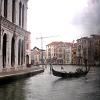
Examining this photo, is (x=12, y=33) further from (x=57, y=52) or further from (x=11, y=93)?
(x=57, y=52)

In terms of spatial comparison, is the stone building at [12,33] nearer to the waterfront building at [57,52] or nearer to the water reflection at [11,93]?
the water reflection at [11,93]

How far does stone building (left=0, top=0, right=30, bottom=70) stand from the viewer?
9734 mm

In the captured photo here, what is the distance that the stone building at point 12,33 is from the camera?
973cm

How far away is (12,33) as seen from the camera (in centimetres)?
1108

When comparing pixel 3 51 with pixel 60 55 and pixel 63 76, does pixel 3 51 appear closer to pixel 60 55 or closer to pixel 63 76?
pixel 63 76

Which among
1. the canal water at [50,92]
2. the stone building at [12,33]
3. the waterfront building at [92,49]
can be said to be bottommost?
the canal water at [50,92]

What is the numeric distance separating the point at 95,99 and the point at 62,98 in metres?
0.66

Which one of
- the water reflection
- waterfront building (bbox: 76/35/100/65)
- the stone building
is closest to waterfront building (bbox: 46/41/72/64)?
the stone building

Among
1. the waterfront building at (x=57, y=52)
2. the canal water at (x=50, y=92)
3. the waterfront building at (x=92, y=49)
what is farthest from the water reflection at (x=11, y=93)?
the waterfront building at (x=57, y=52)

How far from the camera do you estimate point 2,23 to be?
941 centimetres

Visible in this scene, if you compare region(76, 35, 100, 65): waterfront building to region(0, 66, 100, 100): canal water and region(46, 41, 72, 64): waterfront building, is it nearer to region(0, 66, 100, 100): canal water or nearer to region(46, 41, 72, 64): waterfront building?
region(0, 66, 100, 100): canal water

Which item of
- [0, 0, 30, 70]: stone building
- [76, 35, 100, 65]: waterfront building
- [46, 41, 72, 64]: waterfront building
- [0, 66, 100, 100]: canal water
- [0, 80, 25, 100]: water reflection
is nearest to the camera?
[76, 35, 100, 65]: waterfront building

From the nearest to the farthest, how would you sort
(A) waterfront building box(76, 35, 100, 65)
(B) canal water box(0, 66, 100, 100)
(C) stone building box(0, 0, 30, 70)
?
(A) waterfront building box(76, 35, 100, 65) < (B) canal water box(0, 66, 100, 100) < (C) stone building box(0, 0, 30, 70)

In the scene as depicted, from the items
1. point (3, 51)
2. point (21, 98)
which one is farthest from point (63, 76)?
point (21, 98)
